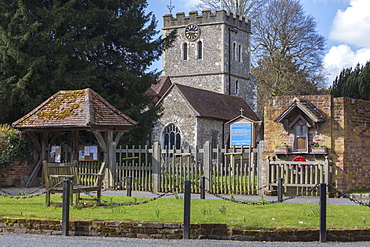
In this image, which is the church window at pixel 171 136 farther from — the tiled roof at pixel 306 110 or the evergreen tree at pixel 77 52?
the tiled roof at pixel 306 110

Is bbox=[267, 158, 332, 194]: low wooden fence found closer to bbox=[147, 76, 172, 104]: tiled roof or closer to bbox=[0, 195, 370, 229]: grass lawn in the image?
bbox=[0, 195, 370, 229]: grass lawn

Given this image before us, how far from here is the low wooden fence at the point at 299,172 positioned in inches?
679

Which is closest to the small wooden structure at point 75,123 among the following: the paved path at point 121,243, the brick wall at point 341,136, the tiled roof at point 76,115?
the tiled roof at point 76,115

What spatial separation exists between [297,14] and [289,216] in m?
41.8

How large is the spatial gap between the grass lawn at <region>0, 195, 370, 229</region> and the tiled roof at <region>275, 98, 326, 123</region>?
4.49m

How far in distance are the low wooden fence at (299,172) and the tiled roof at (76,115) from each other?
17.5 ft

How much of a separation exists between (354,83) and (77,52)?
1855cm

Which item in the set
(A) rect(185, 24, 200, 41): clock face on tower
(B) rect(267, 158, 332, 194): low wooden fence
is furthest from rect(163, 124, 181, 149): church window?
(B) rect(267, 158, 332, 194): low wooden fence

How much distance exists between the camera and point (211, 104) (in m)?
45.7

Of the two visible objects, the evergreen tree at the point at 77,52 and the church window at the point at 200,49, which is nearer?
the evergreen tree at the point at 77,52

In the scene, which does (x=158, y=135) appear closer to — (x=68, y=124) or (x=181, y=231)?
(x=68, y=124)

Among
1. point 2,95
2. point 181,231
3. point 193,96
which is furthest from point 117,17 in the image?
point 181,231

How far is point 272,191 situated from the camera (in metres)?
18.1

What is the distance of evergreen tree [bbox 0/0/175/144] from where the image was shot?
945 inches
